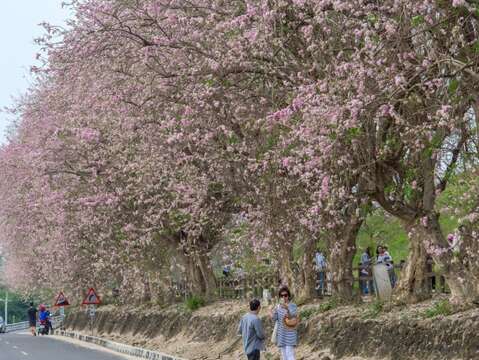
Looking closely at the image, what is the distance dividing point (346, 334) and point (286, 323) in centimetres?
375

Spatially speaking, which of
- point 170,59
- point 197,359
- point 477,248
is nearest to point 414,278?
point 477,248

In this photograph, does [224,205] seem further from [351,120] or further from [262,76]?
[351,120]

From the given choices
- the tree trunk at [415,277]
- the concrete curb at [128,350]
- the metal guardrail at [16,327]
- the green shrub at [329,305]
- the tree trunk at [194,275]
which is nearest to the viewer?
the tree trunk at [415,277]

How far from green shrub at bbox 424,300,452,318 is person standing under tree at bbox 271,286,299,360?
2477mm

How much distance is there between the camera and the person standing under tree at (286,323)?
607 inches

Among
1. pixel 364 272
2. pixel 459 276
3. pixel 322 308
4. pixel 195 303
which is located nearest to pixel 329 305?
pixel 322 308

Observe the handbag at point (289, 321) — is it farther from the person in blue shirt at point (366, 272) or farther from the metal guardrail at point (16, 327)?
the metal guardrail at point (16, 327)

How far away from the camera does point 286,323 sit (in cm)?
1545

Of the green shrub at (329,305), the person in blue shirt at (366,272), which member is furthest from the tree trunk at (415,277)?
the person in blue shirt at (366,272)

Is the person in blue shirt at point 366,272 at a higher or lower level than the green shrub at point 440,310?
higher

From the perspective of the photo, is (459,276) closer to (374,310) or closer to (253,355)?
(374,310)

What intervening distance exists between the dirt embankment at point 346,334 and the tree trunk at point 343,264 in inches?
24.5

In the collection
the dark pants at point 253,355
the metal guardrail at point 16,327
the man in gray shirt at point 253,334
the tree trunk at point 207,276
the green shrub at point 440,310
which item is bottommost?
the dark pants at point 253,355

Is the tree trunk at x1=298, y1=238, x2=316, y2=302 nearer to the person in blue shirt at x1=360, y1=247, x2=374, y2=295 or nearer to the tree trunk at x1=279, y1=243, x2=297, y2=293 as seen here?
the tree trunk at x1=279, y1=243, x2=297, y2=293
